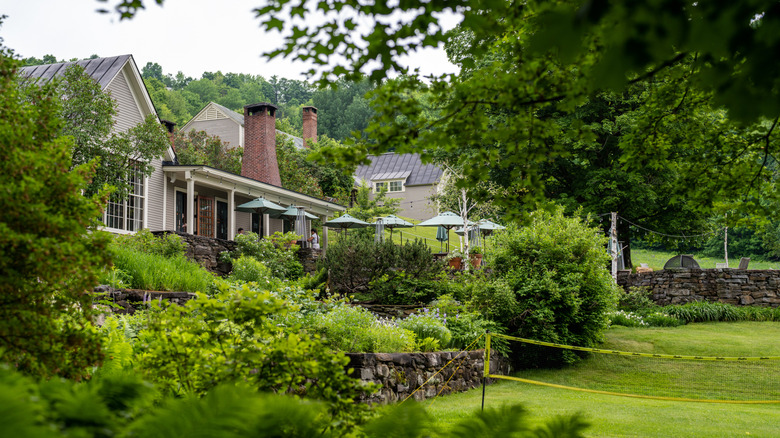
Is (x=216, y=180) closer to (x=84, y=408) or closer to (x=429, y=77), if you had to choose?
(x=429, y=77)

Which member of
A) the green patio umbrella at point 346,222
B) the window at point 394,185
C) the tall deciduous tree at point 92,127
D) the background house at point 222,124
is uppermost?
the background house at point 222,124

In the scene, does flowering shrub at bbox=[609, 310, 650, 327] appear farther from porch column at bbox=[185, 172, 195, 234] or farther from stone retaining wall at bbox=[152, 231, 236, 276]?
porch column at bbox=[185, 172, 195, 234]

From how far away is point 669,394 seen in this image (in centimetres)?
Result: 992

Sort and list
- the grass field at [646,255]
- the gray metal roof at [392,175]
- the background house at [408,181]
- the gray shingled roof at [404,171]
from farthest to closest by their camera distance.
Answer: the gray metal roof at [392,175] < the gray shingled roof at [404,171] < the background house at [408,181] < the grass field at [646,255]

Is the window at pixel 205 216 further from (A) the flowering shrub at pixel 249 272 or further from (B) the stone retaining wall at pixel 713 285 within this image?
(B) the stone retaining wall at pixel 713 285

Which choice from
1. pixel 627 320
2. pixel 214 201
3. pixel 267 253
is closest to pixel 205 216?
pixel 214 201

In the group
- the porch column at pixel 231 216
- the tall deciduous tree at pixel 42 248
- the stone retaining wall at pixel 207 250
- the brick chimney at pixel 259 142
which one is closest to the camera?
the tall deciduous tree at pixel 42 248

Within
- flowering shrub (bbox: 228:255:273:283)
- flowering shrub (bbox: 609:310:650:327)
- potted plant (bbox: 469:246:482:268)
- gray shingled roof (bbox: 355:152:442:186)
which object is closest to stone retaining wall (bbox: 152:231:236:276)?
flowering shrub (bbox: 228:255:273:283)

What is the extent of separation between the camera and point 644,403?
8938mm

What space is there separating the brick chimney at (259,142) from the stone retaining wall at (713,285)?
54.5ft

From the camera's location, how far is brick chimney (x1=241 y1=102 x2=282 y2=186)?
2861 cm

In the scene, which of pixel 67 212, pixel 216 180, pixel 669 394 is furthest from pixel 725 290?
pixel 67 212

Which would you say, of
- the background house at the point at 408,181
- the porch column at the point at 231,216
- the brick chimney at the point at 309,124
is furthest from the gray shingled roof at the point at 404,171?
the porch column at the point at 231,216

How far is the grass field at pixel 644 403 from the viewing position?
23.1 ft
